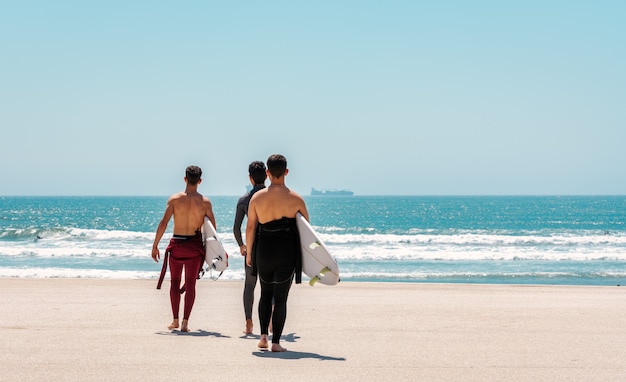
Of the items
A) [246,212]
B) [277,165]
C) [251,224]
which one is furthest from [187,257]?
[277,165]

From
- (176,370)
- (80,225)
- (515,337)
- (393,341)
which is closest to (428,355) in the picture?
(393,341)

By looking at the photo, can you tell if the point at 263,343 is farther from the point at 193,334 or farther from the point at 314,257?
the point at 193,334

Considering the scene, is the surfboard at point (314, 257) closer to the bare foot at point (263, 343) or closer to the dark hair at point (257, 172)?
the bare foot at point (263, 343)

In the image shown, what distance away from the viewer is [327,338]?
21.6 ft

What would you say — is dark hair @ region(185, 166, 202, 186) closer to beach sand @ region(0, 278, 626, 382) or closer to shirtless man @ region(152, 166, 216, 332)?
shirtless man @ region(152, 166, 216, 332)

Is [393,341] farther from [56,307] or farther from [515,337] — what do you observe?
[56,307]

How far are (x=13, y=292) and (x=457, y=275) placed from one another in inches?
388

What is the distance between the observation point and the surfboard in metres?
Answer: 5.73

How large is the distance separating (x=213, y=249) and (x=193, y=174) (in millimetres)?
737

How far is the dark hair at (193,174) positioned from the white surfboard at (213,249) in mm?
364

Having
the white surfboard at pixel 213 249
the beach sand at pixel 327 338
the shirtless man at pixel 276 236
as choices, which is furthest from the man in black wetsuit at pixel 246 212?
the shirtless man at pixel 276 236

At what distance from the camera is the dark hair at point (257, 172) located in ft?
21.5

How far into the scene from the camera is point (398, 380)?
4.79 m

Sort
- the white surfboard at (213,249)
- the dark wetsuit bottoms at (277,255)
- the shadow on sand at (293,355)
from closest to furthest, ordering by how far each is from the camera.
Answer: the shadow on sand at (293,355) < the dark wetsuit bottoms at (277,255) < the white surfboard at (213,249)
